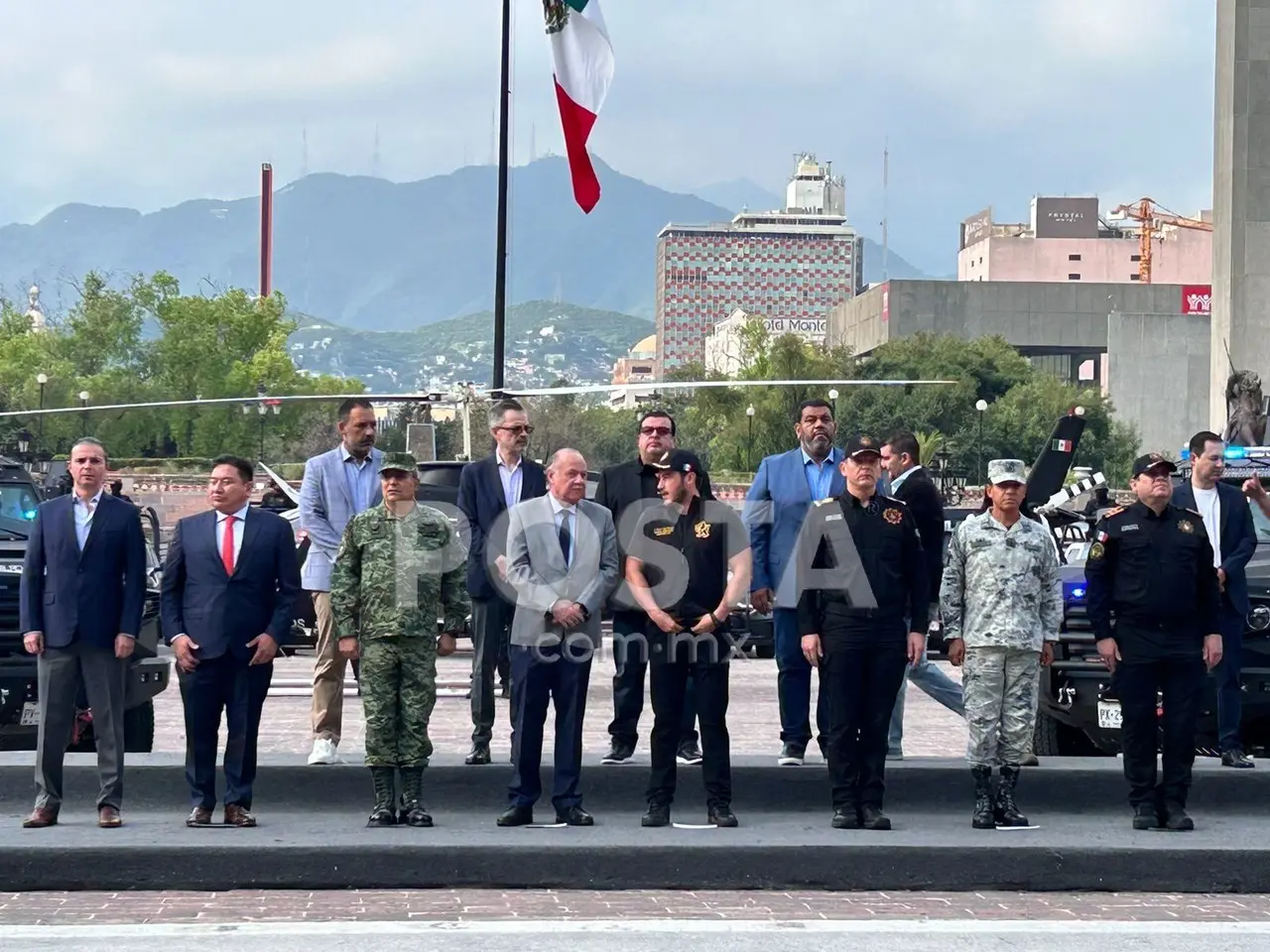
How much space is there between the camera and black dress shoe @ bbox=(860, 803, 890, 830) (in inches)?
358

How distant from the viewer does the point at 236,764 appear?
355 inches

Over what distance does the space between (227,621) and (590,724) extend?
609 cm

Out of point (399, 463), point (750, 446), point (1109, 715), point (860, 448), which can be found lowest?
point (1109, 715)

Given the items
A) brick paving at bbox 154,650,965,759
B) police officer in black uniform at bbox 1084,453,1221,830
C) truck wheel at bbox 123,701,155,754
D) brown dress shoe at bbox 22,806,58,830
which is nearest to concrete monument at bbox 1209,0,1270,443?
brick paving at bbox 154,650,965,759

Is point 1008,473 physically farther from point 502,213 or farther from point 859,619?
point 502,213

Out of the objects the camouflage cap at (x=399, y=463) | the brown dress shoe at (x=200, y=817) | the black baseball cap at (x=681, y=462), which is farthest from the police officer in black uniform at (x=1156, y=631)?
the brown dress shoe at (x=200, y=817)

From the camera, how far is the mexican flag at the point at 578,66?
16625mm

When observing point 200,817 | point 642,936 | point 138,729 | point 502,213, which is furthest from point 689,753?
point 502,213

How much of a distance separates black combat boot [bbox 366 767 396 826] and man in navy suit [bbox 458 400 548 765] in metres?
0.78

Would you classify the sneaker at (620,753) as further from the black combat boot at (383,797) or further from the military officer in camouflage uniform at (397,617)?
the black combat boot at (383,797)

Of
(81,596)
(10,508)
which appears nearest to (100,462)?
(81,596)

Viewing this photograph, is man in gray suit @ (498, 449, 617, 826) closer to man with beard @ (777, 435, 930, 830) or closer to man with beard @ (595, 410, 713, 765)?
man with beard @ (595, 410, 713, 765)

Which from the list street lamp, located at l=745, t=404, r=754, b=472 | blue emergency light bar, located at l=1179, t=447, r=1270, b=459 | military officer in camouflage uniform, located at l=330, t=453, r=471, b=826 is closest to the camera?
military officer in camouflage uniform, located at l=330, t=453, r=471, b=826

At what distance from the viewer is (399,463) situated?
9.23 metres
